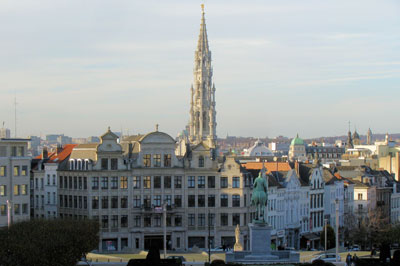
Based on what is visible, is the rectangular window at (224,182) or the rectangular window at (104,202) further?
the rectangular window at (224,182)

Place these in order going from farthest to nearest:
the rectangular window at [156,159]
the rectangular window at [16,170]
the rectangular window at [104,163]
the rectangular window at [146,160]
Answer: the rectangular window at [156,159] → the rectangular window at [146,160] → the rectangular window at [104,163] → the rectangular window at [16,170]

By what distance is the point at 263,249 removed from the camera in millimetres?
92750

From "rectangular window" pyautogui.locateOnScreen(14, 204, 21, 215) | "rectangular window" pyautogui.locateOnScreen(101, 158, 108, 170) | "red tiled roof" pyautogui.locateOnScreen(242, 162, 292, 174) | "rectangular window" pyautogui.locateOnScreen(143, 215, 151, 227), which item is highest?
"rectangular window" pyautogui.locateOnScreen(101, 158, 108, 170)

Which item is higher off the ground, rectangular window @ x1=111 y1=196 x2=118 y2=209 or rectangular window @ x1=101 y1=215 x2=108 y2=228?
rectangular window @ x1=111 y1=196 x2=118 y2=209

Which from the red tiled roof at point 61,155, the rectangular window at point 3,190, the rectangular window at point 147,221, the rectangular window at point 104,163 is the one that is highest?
the red tiled roof at point 61,155

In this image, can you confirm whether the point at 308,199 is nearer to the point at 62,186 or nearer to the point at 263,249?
the point at 62,186

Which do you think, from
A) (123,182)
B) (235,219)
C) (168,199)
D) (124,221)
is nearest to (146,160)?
(123,182)

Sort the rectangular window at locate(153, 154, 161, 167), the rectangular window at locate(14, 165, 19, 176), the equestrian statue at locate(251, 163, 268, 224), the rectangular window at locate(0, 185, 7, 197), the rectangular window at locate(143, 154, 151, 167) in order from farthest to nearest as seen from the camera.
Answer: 1. the rectangular window at locate(153, 154, 161, 167)
2. the rectangular window at locate(143, 154, 151, 167)
3. the rectangular window at locate(14, 165, 19, 176)
4. the rectangular window at locate(0, 185, 7, 197)
5. the equestrian statue at locate(251, 163, 268, 224)

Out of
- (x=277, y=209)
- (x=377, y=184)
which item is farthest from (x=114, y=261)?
(x=377, y=184)

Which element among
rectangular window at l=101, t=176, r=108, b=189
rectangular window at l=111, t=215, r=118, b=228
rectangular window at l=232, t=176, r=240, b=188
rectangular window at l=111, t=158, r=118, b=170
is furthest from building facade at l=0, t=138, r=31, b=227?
rectangular window at l=232, t=176, r=240, b=188

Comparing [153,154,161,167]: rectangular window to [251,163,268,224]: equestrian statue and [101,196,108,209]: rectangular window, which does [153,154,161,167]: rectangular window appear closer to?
[101,196,108,209]: rectangular window

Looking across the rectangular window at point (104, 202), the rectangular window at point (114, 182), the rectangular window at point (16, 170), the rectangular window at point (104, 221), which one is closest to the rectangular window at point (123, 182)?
the rectangular window at point (114, 182)

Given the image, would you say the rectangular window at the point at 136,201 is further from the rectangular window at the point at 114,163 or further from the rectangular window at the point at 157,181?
Answer: the rectangular window at the point at 114,163

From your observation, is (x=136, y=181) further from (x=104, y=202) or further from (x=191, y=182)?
(x=191, y=182)
